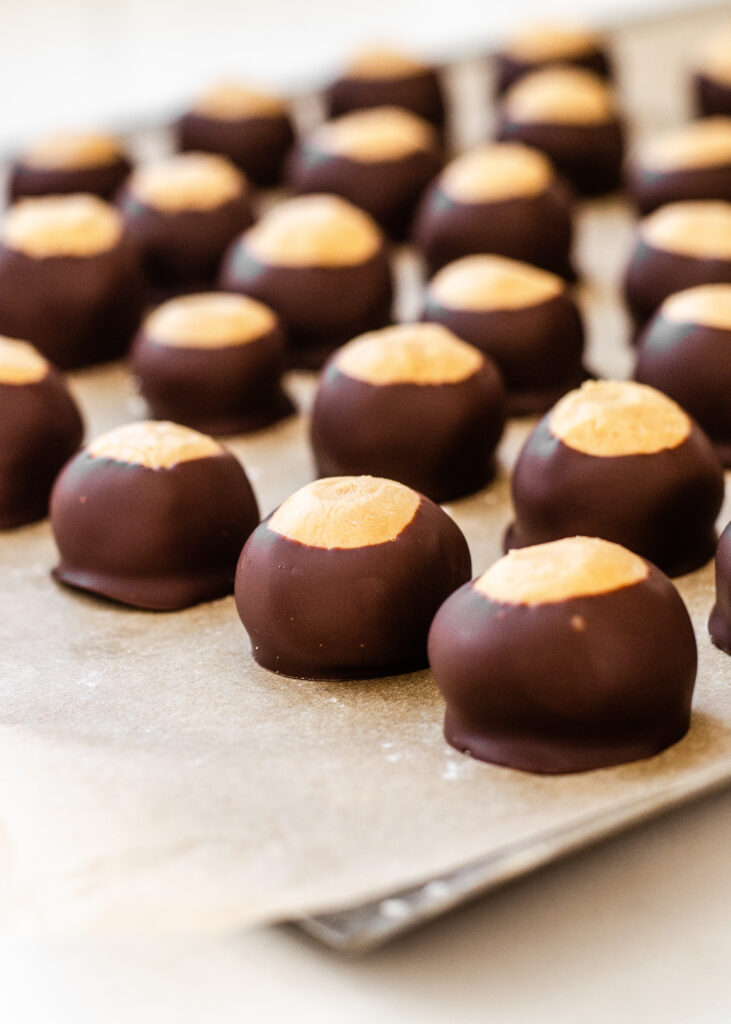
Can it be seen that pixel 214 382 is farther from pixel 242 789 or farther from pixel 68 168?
pixel 68 168

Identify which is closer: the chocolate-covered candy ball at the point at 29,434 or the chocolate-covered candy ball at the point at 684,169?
the chocolate-covered candy ball at the point at 29,434

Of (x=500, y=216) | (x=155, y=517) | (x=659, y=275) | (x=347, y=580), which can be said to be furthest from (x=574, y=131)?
(x=347, y=580)

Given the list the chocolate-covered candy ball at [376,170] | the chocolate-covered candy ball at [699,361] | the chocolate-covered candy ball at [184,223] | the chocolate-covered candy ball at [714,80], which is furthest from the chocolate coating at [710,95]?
the chocolate-covered candy ball at [699,361]

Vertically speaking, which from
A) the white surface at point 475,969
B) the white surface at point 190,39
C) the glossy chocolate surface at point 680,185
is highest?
the glossy chocolate surface at point 680,185

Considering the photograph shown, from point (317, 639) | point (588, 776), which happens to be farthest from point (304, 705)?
point (588, 776)

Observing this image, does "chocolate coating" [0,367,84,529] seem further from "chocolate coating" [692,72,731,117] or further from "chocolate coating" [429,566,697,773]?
"chocolate coating" [692,72,731,117]

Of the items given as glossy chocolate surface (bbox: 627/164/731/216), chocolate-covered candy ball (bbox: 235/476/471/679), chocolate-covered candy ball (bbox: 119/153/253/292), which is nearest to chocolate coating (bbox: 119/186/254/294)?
chocolate-covered candy ball (bbox: 119/153/253/292)

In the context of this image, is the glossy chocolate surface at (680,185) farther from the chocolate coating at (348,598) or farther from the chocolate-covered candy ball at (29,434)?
the chocolate coating at (348,598)
